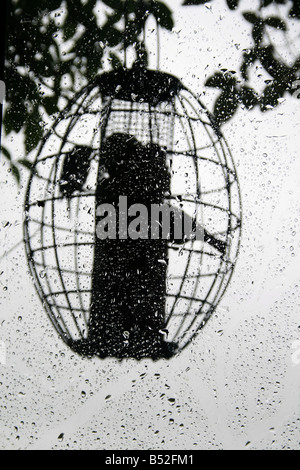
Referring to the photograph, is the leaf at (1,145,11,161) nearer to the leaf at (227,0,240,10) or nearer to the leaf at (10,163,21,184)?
the leaf at (10,163,21,184)

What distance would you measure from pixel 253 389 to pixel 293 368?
0.07 m

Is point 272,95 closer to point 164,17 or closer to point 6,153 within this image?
point 164,17

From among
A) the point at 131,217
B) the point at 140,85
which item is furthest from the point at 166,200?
the point at 140,85

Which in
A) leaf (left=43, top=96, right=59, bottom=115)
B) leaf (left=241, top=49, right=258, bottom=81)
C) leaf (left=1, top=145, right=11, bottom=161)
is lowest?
leaf (left=1, top=145, right=11, bottom=161)

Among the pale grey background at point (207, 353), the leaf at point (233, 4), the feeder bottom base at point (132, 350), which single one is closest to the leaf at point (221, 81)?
the pale grey background at point (207, 353)

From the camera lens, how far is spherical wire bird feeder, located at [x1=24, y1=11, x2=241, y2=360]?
20.3 inches

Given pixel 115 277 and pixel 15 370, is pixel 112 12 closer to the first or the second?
pixel 115 277

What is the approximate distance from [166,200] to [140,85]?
19 cm

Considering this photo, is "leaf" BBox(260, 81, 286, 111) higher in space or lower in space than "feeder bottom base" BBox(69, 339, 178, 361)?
higher

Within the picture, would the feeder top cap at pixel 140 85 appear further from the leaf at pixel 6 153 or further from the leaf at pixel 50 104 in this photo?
the leaf at pixel 6 153

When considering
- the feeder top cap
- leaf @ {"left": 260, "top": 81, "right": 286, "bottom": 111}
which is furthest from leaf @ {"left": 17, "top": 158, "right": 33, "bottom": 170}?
leaf @ {"left": 260, "top": 81, "right": 286, "bottom": 111}

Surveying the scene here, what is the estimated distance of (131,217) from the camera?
532 mm

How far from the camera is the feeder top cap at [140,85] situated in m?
0.54
